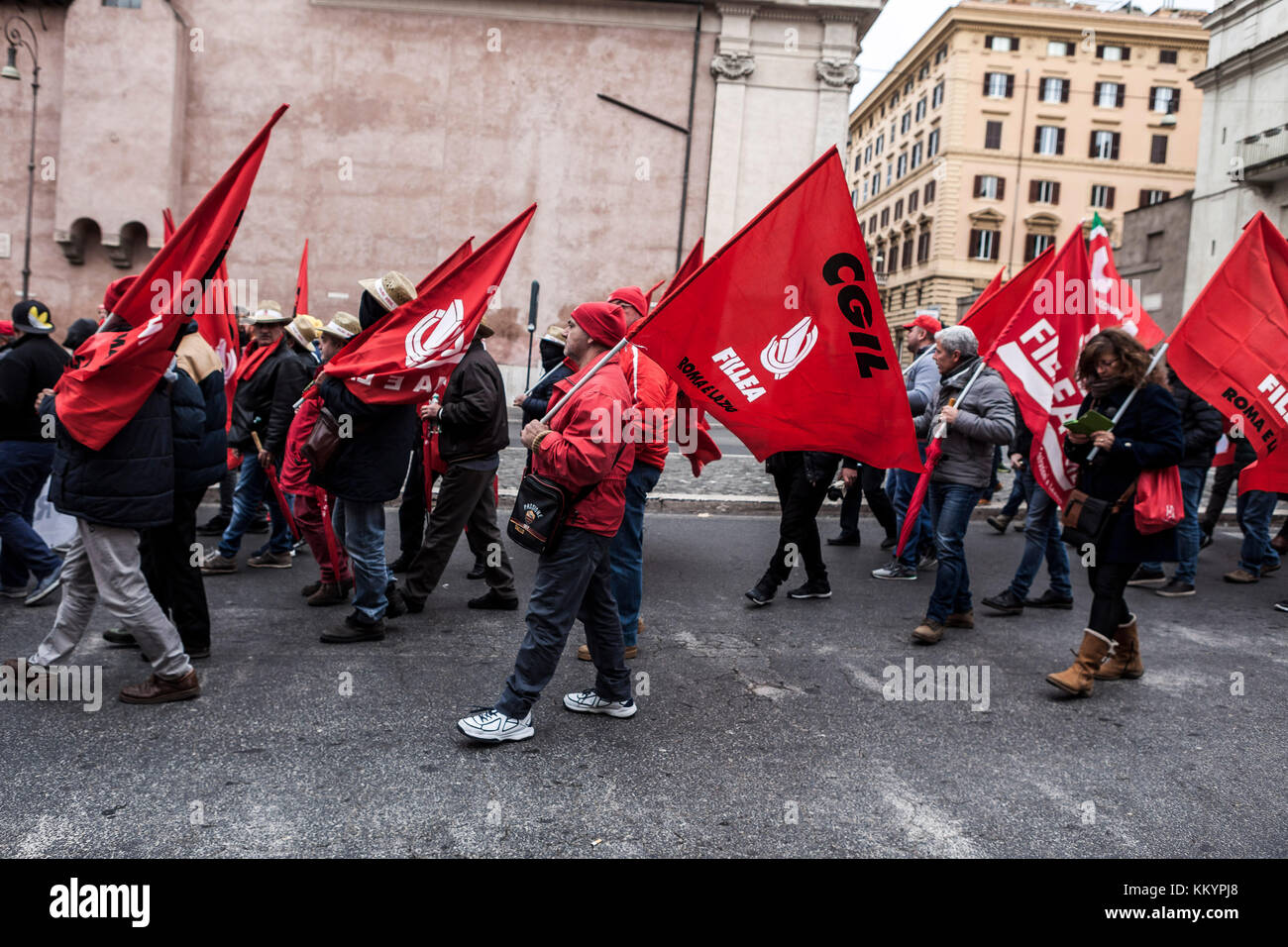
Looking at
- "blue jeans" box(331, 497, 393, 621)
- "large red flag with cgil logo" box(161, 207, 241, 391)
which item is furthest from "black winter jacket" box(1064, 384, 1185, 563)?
"large red flag with cgil logo" box(161, 207, 241, 391)

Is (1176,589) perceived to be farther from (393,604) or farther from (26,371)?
(26,371)

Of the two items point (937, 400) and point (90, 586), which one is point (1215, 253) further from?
point (90, 586)

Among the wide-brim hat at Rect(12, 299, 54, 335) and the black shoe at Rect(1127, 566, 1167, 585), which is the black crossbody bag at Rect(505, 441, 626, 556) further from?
the black shoe at Rect(1127, 566, 1167, 585)

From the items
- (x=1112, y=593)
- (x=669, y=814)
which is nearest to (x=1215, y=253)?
(x=1112, y=593)

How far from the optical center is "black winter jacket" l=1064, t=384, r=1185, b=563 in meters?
4.81

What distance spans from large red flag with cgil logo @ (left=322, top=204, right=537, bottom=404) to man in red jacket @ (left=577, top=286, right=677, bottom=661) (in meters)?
0.75

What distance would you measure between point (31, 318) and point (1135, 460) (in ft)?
19.1

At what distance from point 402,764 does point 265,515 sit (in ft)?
18.0

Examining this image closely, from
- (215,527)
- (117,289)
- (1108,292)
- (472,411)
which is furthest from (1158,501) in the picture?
(215,527)

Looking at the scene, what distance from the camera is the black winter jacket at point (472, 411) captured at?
5.75 m

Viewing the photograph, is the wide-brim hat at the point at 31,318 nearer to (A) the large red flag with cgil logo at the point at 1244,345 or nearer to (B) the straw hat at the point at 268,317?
(B) the straw hat at the point at 268,317

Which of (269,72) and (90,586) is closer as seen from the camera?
(90,586)

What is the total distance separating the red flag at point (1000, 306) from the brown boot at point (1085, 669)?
2715 millimetres

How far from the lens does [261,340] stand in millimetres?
7234
